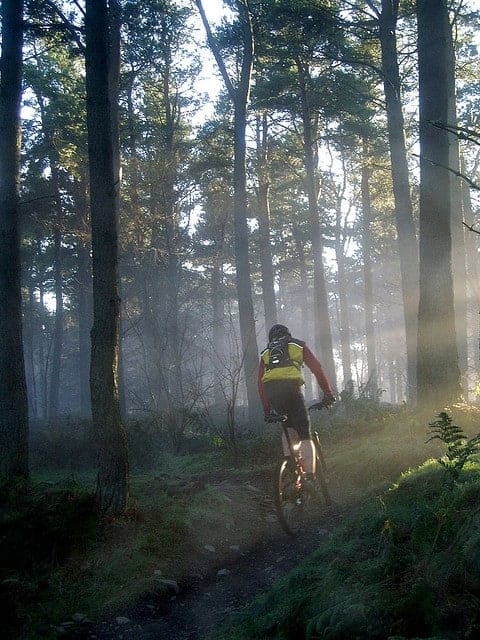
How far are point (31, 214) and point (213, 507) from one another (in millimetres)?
16536

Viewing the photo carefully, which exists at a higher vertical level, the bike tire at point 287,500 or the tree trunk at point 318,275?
the tree trunk at point 318,275

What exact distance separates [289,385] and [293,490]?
137 centimetres

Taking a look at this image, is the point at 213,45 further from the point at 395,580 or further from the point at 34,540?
the point at 395,580

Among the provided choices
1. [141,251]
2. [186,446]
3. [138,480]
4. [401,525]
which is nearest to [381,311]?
[141,251]

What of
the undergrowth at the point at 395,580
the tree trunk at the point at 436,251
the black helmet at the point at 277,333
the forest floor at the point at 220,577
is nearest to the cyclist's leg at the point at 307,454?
the forest floor at the point at 220,577

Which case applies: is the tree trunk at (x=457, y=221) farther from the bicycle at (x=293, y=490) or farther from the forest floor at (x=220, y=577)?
the forest floor at (x=220, y=577)

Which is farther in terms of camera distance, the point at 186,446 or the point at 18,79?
the point at 186,446

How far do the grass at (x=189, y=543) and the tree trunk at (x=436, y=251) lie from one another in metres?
0.65

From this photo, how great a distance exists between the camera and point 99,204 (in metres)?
7.12

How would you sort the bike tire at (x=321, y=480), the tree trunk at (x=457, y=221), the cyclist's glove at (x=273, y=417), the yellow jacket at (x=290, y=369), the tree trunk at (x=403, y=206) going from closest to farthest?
the cyclist's glove at (x=273, y=417) < the yellow jacket at (x=290, y=369) < the bike tire at (x=321, y=480) < the tree trunk at (x=403, y=206) < the tree trunk at (x=457, y=221)

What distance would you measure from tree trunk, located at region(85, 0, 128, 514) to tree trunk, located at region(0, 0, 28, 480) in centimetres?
223

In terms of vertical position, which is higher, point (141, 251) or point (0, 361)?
point (141, 251)

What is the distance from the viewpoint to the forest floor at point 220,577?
481cm

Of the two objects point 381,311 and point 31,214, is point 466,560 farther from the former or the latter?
point 381,311
